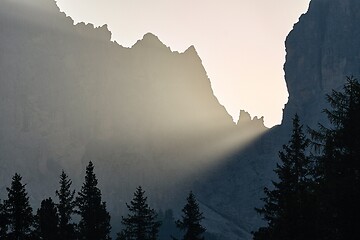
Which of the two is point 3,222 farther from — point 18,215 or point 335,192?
point 335,192

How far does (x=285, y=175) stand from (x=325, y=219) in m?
14.0

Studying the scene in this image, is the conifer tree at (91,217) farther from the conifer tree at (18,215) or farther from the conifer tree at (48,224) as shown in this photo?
the conifer tree at (18,215)

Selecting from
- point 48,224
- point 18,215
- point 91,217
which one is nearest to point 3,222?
point 18,215

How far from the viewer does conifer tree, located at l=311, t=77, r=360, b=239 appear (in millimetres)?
20734

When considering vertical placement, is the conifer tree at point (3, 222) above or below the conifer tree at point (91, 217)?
below

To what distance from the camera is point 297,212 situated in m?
23.8

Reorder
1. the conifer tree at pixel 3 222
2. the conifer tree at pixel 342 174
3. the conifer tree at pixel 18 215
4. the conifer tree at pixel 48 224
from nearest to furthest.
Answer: the conifer tree at pixel 342 174
the conifer tree at pixel 3 222
the conifer tree at pixel 18 215
the conifer tree at pixel 48 224

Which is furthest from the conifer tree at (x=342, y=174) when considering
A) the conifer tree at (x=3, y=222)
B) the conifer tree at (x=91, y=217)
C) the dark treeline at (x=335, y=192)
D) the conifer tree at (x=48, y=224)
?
the conifer tree at (x=91, y=217)

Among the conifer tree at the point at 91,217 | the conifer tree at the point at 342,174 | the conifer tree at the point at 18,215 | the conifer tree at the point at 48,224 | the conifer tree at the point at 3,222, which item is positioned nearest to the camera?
the conifer tree at the point at 342,174

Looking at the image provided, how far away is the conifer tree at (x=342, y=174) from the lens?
68.0ft

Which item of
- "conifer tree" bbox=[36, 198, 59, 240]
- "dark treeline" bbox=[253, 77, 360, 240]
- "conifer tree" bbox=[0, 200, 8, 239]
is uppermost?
"conifer tree" bbox=[36, 198, 59, 240]

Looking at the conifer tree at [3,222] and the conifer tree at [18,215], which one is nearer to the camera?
the conifer tree at [3,222]

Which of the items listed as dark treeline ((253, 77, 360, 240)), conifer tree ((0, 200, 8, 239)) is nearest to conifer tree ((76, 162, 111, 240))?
conifer tree ((0, 200, 8, 239))

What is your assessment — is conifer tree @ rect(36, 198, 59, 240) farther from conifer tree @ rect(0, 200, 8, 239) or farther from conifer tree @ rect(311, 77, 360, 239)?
conifer tree @ rect(311, 77, 360, 239)
